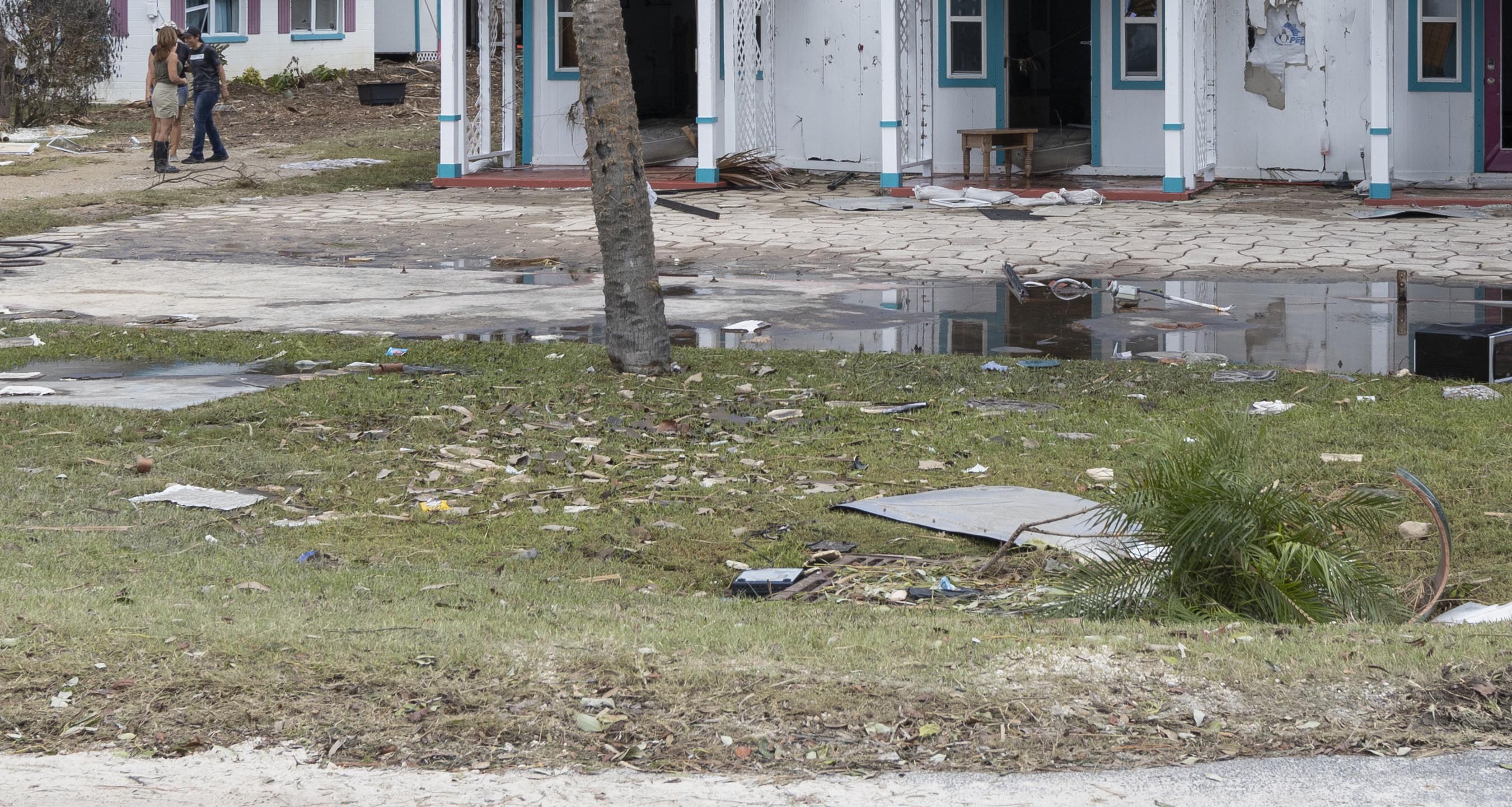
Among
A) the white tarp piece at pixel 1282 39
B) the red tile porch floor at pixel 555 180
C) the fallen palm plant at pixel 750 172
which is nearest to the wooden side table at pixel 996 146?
the fallen palm plant at pixel 750 172

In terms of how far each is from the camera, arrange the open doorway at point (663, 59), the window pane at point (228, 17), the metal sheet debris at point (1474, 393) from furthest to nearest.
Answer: the window pane at point (228, 17)
the open doorway at point (663, 59)
the metal sheet debris at point (1474, 393)

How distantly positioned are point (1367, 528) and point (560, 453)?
12.1 feet

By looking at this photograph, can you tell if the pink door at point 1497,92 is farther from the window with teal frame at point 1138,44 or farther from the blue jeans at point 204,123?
the blue jeans at point 204,123

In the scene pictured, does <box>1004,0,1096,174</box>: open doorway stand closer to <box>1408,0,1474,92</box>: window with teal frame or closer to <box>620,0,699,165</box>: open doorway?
<box>1408,0,1474,92</box>: window with teal frame

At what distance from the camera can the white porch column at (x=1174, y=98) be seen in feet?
60.6

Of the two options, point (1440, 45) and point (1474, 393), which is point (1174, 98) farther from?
point (1474, 393)

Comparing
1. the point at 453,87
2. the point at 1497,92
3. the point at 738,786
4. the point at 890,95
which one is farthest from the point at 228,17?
the point at 738,786

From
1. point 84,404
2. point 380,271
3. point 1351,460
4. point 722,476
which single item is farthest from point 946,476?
point 380,271

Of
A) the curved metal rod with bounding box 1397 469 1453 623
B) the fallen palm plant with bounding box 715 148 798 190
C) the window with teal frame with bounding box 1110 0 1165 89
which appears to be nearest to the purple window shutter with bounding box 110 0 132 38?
the fallen palm plant with bounding box 715 148 798 190

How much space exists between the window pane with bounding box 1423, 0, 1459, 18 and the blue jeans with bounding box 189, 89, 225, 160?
1540 centimetres

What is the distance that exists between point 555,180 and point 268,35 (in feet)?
46.8

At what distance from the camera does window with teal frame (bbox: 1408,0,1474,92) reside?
19.0m

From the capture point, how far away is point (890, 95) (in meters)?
19.9

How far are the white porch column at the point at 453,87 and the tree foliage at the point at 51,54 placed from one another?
35.1 ft
